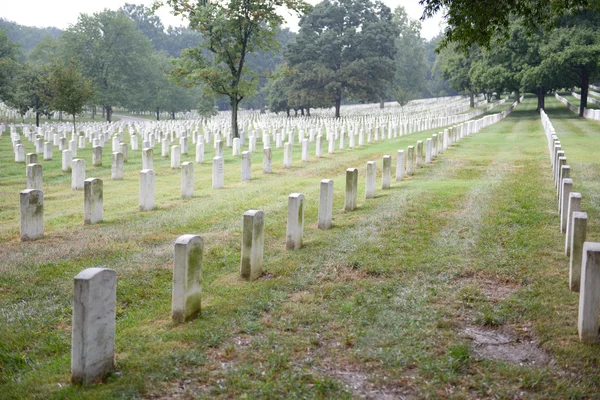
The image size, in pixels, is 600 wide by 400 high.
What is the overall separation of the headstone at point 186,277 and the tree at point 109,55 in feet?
202

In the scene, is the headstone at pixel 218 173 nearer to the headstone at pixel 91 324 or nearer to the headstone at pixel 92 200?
the headstone at pixel 92 200

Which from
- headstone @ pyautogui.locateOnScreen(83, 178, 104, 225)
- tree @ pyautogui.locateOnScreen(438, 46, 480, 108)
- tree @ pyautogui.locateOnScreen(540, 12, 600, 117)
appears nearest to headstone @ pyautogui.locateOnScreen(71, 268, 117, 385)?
headstone @ pyautogui.locateOnScreen(83, 178, 104, 225)

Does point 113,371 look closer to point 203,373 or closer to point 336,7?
point 203,373

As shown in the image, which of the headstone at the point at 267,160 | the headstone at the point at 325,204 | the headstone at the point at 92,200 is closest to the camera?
the headstone at the point at 325,204

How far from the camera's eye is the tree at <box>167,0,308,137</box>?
3158cm

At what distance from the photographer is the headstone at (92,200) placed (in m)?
10.4

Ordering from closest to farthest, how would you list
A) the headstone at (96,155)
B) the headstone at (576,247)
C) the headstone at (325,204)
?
1. the headstone at (576,247)
2. the headstone at (325,204)
3. the headstone at (96,155)

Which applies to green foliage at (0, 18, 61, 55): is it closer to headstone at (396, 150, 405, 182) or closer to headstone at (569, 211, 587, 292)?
headstone at (396, 150, 405, 182)

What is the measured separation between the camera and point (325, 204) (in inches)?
392

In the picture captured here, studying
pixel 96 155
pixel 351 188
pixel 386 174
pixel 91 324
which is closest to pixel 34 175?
pixel 351 188

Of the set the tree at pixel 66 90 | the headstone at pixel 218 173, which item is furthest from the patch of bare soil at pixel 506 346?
the tree at pixel 66 90

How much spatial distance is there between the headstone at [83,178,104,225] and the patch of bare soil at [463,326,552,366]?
278 inches

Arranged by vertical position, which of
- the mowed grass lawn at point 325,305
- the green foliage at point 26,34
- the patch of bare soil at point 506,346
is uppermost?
the green foliage at point 26,34

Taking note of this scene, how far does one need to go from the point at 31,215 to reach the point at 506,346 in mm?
7135
